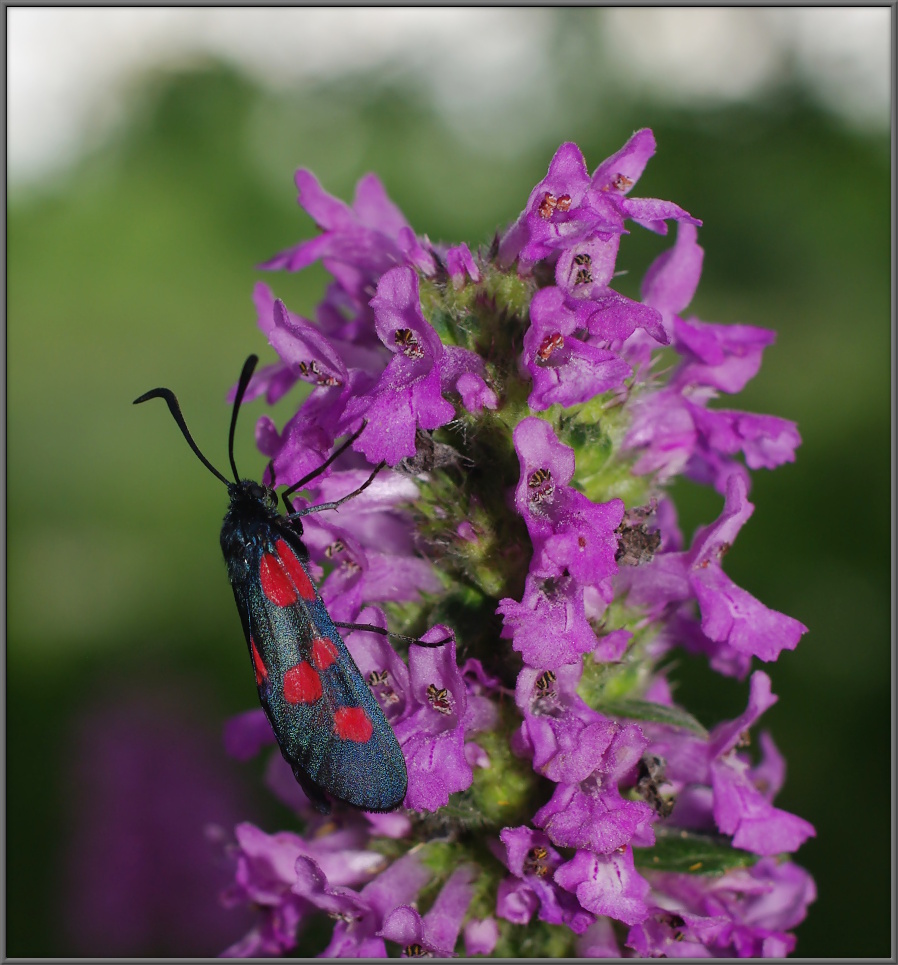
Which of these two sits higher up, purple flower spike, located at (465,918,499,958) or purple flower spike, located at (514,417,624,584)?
purple flower spike, located at (514,417,624,584)

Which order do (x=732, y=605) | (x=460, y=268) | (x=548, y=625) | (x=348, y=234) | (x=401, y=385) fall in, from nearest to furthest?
(x=548, y=625) < (x=401, y=385) < (x=732, y=605) < (x=460, y=268) < (x=348, y=234)

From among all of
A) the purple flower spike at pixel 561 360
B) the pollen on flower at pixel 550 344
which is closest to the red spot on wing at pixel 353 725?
the purple flower spike at pixel 561 360

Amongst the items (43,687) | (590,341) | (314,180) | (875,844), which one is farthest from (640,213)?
(43,687)

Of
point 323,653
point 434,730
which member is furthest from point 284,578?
point 434,730

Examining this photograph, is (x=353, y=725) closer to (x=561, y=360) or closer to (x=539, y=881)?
(x=539, y=881)

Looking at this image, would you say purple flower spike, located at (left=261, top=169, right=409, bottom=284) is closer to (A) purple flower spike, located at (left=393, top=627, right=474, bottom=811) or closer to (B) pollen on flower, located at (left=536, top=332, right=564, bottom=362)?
(B) pollen on flower, located at (left=536, top=332, right=564, bottom=362)

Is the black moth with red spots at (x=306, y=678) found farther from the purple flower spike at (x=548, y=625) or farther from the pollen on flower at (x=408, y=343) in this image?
the purple flower spike at (x=548, y=625)

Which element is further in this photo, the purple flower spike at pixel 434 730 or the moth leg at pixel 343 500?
the moth leg at pixel 343 500

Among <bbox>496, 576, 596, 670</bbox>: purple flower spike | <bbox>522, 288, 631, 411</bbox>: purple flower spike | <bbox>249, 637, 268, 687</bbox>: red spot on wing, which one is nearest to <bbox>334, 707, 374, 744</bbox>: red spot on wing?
<bbox>249, 637, 268, 687</bbox>: red spot on wing
